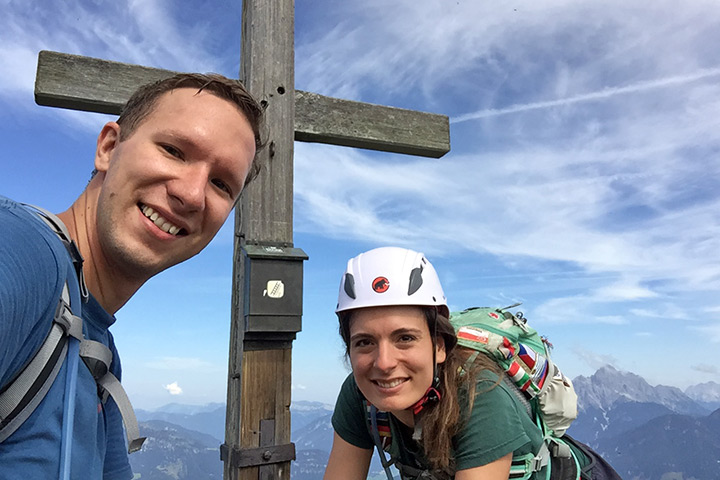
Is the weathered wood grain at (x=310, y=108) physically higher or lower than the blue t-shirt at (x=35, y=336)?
higher

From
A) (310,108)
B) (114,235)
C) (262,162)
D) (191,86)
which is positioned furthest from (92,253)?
(310,108)

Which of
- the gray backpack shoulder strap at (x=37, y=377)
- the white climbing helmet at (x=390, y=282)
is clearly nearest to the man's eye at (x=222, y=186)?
the gray backpack shoulder strap at (x=37, y=377)

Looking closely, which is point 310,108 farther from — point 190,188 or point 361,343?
point 190,188

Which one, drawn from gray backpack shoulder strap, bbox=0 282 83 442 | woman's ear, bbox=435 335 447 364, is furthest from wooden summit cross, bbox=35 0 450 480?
gray backpack shoulder strap, bbox=0 282 83 442

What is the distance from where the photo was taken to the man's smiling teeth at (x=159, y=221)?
6.00ft

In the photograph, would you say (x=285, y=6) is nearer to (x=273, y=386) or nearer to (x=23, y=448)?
(x=273, y=386)

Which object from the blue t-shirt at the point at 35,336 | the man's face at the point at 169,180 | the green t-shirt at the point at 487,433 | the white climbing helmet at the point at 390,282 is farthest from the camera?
the white climbing helmet at the point at 390,282

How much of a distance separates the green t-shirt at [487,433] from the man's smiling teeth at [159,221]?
2149 mm

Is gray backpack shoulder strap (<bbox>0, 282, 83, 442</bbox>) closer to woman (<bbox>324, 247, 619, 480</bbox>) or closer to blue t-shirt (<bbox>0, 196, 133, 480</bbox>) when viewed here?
blue t-shirt (<bbox>0, 196, 133, 480</bbox>)

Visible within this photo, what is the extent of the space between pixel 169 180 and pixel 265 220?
123 inches

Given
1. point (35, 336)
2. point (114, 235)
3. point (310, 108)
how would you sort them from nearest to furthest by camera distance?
1. point (35, 336)
2. point (114, 235)
3. point (310, 108)

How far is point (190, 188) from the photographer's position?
1886 millimetres

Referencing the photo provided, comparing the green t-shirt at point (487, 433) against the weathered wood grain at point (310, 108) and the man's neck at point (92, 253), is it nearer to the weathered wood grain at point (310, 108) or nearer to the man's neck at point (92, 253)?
the man's neck at point (92, 253)

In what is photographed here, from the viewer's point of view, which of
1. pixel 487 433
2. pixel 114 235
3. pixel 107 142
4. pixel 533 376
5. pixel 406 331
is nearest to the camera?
pixel 114 235
